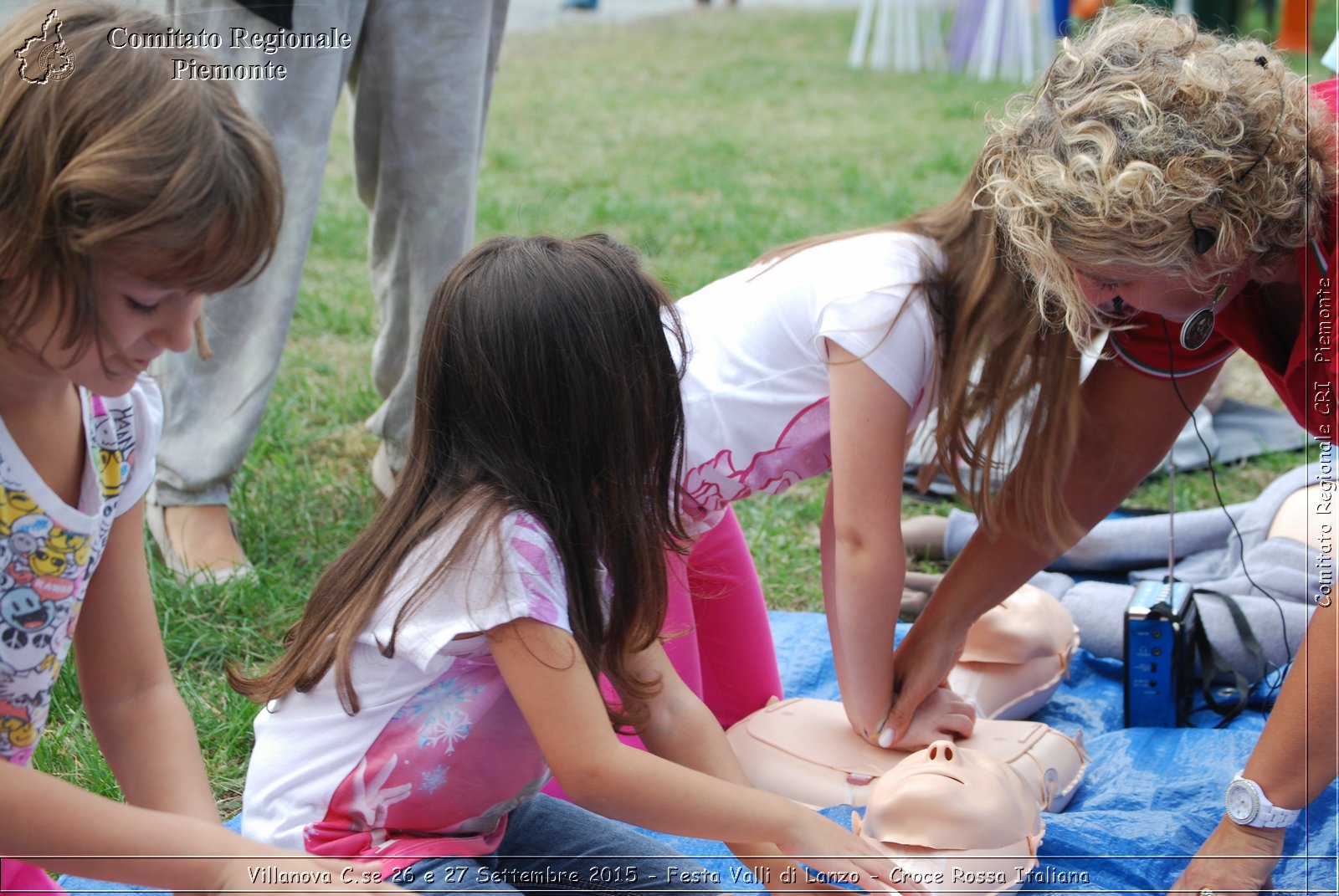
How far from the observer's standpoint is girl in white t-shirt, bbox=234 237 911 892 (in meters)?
1.17

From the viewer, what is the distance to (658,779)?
120 centimetres

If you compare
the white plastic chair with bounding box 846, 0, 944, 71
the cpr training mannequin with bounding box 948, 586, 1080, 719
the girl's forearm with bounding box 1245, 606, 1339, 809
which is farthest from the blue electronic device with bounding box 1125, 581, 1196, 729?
the white plastic chair with bounding box 846, 0, 944, 71

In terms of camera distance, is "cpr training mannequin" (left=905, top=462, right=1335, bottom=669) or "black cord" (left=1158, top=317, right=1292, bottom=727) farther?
"cpr training mannequin" (left=905, top=462, right=1335, bottom=669)

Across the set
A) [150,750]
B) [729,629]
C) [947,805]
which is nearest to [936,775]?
[947,805]

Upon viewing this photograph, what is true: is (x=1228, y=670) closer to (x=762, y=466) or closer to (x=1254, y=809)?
(x=1254, y=809)

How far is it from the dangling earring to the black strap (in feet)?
1.77

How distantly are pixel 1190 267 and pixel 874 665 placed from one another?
24.8 inches

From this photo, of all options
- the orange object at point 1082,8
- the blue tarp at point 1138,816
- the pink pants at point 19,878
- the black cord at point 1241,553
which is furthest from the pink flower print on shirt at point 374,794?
the orange object at point 1082,8

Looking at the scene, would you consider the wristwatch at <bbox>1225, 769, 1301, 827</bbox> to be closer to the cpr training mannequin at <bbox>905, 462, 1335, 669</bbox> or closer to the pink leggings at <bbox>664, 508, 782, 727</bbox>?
the cpr training mannequin at <bbox>905, 462, 1335, 669</bbox>

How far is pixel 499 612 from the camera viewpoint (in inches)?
45.2

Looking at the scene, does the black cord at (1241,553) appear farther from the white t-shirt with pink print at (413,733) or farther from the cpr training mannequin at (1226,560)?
the white t-shirt with pink print at (413,733)

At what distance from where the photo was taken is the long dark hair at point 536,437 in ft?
3.98

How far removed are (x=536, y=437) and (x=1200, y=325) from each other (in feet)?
2.64

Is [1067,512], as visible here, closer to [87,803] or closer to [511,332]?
[511,332]
